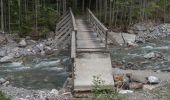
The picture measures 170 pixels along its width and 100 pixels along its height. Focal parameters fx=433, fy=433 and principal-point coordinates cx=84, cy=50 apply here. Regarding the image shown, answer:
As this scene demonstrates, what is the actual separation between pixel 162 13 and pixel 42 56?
16.9 metres

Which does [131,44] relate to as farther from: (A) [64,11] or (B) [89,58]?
(B) [89,58]

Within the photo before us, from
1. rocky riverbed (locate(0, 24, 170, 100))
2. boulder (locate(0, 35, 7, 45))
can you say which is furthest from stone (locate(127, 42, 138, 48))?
boulder (locate(0, 35, 7, 45))

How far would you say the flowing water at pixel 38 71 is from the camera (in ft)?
59.0

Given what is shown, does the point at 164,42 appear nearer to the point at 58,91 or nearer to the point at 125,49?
the point at 125,49

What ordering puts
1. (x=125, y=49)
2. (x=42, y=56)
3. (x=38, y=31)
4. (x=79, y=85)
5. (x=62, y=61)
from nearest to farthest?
(x=79, y=85) → (x=62, y=61) → (x=42, y=56) → (x=125, y=49) → (x=38, y=31)

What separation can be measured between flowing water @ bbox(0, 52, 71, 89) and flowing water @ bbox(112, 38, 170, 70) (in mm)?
2987

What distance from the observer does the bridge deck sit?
15.5 meters

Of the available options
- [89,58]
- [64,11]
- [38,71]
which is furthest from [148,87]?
[64,11]

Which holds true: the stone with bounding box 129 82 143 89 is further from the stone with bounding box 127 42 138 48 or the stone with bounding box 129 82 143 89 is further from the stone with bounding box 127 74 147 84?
the stone with bounding box 127 42 138 48

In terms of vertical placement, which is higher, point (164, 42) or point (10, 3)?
point (10, 3)

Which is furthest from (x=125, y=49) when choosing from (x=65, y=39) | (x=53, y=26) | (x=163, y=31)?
(x=163, y=31)

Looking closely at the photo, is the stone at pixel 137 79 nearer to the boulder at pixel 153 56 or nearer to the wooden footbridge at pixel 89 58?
the wooden footbridge at pixel 89 58

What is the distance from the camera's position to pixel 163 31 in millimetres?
34188

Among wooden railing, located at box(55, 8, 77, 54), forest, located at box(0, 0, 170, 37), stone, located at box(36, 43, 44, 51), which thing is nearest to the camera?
wooden railing, located at box(55, 8, 77, 54)
